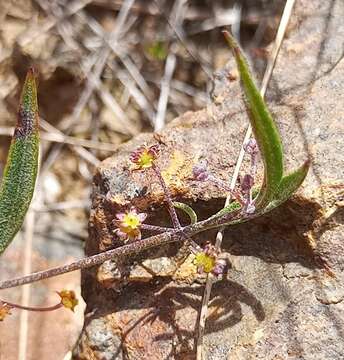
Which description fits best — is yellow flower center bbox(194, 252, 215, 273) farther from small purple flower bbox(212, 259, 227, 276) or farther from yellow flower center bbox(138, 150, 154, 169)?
yellow flower center bbox(138, 150, 154, 169)

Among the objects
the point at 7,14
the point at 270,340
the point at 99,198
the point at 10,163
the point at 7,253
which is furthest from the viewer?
the point at 7,14

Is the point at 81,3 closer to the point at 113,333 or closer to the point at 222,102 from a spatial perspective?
the point at 222,102

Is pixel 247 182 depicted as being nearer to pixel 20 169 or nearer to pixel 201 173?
pixel 201 173

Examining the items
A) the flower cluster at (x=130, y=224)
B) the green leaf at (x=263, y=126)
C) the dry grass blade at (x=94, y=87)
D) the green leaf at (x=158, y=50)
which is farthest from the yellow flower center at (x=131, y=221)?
the green leaf at (x=158, y=50)

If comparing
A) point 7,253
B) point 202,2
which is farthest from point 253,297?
point 202,2

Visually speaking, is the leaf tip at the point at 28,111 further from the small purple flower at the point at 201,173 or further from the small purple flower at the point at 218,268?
the small purple flower at the point at 218,268

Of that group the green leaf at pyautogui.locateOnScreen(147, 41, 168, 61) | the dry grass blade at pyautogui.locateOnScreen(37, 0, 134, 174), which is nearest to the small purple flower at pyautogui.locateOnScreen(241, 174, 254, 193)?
the dry grass blade at pyautogui.locateOnScreen(37, 0, 134, 174)
